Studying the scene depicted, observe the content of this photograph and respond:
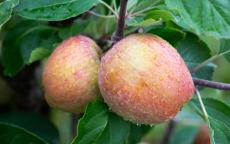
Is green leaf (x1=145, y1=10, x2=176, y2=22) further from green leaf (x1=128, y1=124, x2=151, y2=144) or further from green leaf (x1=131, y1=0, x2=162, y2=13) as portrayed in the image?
green leaf (x1=128, y1=124, x2=151, y2=144)

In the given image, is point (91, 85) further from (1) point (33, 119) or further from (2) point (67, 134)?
(2) point (67, 134)

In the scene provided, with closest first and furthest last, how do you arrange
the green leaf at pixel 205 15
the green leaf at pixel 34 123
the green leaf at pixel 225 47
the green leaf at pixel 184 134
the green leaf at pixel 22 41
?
the green leaf at pixel 205 15, the green leaf at pixel 225 47, the green leaf at pixel 22 41, the green leaf at pixel 34 123, the green leaf at pixel 184 134

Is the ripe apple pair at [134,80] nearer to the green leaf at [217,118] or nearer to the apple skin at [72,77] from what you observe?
the apple skin at [72,77]

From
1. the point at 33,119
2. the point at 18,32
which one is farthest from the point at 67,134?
the point at 18,32

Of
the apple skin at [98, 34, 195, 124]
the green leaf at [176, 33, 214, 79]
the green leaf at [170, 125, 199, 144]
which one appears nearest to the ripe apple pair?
the apple skin at [98, 34, 195, 124]

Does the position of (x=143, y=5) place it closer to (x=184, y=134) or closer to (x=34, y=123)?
(x=34, y=123)

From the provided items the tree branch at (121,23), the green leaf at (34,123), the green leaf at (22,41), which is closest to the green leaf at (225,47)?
the tree branch at (121,23)
